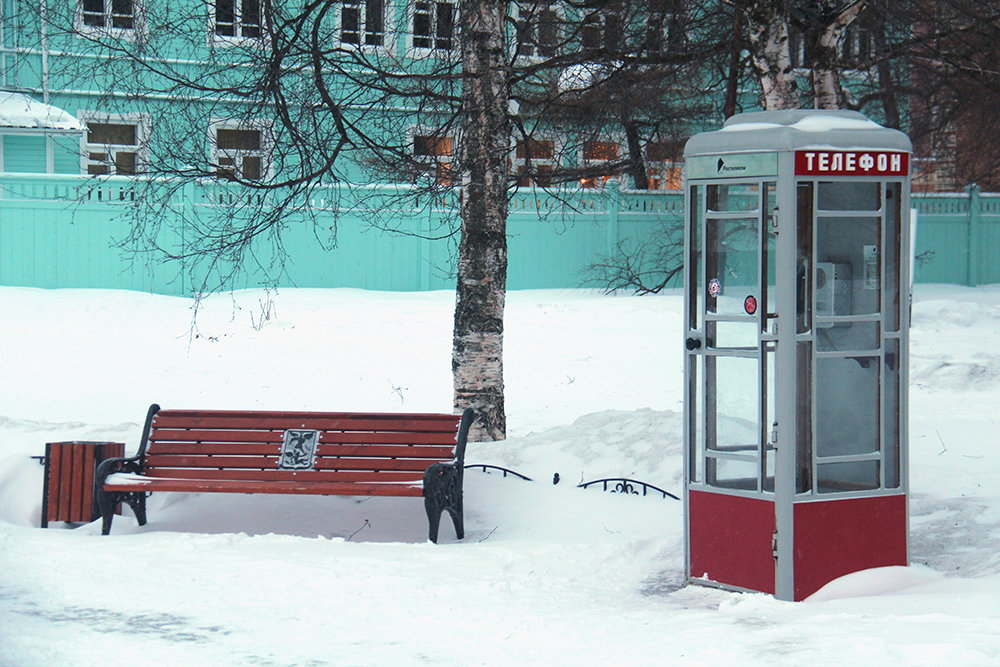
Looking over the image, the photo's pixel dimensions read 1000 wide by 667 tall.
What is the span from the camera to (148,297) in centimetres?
1714

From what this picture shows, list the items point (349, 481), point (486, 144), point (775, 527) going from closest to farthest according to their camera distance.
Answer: point (775, 527), point (349, 481), point (486, 144)

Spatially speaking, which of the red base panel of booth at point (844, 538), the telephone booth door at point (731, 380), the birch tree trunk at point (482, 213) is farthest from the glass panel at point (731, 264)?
the birch tree trunk at point (482, 213)

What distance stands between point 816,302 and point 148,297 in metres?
14.1

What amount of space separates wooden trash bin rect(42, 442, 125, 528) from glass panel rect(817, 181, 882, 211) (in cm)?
474

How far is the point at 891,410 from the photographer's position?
5277 mm

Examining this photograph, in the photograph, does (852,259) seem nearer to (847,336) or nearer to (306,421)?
(847,336)

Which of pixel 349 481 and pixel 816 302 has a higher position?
pixel 816 302

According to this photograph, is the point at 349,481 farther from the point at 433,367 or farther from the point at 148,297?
the point at 148,297

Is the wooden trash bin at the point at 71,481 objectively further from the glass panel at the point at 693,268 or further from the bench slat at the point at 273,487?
the glass panel at the point at 693,268

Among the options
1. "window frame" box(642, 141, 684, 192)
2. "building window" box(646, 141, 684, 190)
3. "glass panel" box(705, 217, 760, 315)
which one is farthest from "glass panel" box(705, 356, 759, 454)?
"building window" box(646, 141, 684, 190)

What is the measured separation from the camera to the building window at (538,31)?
876cm

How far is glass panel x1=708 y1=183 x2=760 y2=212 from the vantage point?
5.14 meters

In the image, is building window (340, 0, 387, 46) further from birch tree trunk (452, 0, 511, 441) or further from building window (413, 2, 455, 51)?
birch tree trunk (452, 0, 511, 441)

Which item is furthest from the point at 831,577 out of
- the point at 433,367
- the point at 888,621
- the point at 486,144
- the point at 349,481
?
the point at 433,367
